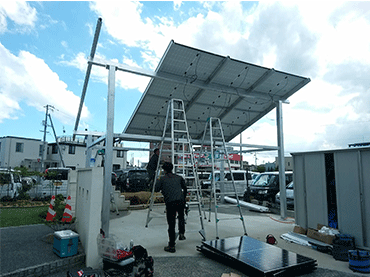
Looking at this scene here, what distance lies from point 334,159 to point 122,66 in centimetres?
614

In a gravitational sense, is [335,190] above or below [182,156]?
below

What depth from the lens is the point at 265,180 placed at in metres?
14.3

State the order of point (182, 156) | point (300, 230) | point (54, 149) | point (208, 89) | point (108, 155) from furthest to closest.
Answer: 1. point (54, 149)
2. point (208, 89)
3. point (182, 156)
4. point (300, 230)
5. point (108, 155)

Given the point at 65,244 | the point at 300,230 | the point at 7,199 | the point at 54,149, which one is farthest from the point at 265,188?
the point at 54,149

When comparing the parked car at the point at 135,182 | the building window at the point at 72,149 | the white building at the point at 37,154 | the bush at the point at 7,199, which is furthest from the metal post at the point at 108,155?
the building window at the point at 72,149

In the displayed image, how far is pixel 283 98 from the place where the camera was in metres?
9.53

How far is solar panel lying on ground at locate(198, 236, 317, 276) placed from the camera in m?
4.00

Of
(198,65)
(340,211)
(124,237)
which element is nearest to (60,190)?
(124,237)

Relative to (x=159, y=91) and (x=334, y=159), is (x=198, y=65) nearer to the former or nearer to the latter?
(x=159, y=91)

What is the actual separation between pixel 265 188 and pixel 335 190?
23.3 ft

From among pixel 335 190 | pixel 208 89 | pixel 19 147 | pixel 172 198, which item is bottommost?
pixel 172 198

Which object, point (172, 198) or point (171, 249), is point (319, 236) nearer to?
point (171, 249)

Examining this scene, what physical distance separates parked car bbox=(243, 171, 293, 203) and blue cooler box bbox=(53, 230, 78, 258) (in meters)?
10.5

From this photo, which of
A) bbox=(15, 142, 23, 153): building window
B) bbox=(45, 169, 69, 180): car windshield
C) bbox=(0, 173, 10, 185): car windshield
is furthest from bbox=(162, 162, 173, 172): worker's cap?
bbox=(15, 142, 23, 153): building window
